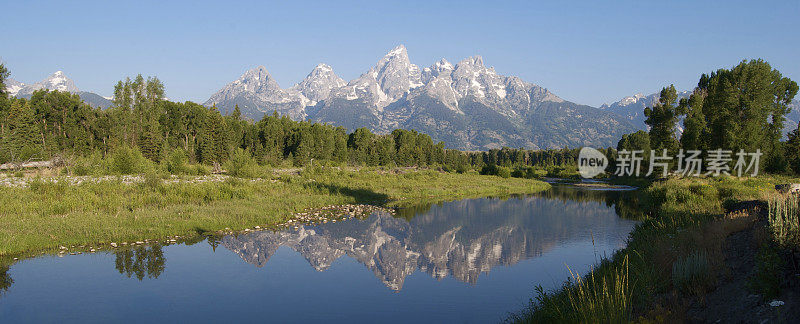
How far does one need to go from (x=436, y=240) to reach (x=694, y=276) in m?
12.9

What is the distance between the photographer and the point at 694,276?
7.67 meters

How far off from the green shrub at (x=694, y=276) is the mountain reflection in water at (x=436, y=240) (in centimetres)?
671

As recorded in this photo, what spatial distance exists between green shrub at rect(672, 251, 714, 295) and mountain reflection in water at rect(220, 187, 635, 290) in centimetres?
671

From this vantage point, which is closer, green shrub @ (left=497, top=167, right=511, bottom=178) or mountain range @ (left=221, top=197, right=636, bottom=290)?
mountain range @ (left=221, top=197, right=636, bottom=290)

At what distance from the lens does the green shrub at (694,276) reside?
739 cm

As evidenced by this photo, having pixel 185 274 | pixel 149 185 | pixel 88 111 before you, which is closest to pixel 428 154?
pixel 88 111

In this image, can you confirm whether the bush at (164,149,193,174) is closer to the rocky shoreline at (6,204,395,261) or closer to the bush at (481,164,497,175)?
the rocky shoreline at (6,204,395,261)

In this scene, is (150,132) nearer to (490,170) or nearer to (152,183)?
(152,183)

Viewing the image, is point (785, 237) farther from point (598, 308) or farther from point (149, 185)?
point (149, 185)

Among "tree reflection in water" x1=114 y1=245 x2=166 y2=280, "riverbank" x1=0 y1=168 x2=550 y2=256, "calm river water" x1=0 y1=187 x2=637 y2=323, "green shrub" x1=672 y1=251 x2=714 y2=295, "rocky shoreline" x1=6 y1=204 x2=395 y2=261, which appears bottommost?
"calm river water" x1=0 y1=187 x2=637 y2=323

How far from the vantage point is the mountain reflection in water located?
50.8ft

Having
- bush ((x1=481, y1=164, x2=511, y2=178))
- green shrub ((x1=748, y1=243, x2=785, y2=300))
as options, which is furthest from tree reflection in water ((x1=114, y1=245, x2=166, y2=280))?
bush ((x1=481, y1=164, x2=511, y2=178))

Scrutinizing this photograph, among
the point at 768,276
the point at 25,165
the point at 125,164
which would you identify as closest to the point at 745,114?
the point at 768,276

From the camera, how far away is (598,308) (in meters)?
6.52
